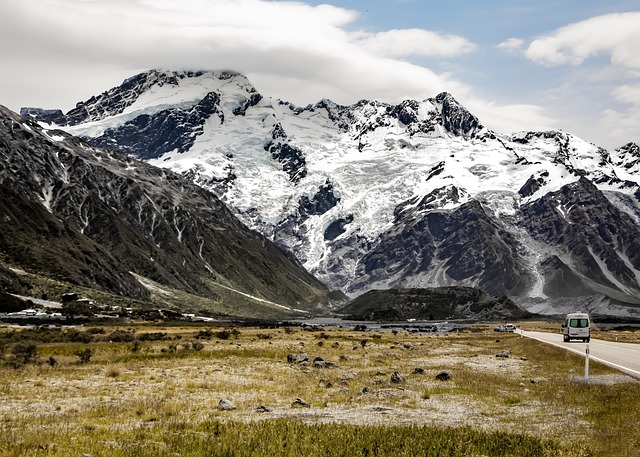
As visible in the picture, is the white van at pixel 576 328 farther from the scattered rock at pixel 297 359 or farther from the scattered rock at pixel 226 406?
the scattered rock at pixel 226 406

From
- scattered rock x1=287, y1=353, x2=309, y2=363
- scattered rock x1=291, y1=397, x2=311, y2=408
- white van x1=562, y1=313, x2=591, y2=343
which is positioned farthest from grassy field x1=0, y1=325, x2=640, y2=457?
white van x1=562, y1=313, x2=591, y2=343

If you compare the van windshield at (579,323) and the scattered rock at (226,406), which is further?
the van windshield at (579,323)

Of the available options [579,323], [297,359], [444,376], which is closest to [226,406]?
[444,376]

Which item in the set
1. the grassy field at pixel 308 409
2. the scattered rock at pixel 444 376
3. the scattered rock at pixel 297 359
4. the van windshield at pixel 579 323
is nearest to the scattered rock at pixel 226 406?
the grassy field at pixel 308 409

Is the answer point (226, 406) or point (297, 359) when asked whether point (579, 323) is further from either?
point (226, 406)

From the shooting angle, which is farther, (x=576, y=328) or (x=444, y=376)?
(x=576, y=328)

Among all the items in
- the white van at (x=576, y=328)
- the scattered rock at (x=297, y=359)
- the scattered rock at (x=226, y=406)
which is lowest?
the scattered rock at (x=297, y=359)

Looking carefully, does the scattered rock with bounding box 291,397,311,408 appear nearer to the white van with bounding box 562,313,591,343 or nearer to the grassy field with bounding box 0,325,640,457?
the grassy field with bounding box 0,325,640,457

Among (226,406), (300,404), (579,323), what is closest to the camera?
(226,406)

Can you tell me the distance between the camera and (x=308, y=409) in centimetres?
2897

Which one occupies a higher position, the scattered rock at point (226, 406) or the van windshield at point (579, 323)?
the van windshield at point (579, 323)

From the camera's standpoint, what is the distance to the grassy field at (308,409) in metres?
20.1

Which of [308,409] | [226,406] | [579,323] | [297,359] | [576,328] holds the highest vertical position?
[579,323]

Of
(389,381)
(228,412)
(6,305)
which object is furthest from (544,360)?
(6,305)
